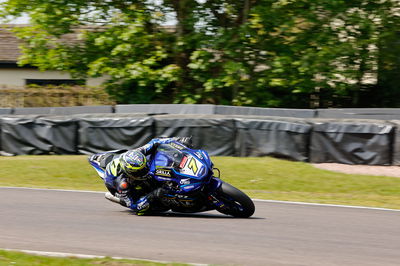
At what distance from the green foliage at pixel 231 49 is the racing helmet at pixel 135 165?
1207 centimetres

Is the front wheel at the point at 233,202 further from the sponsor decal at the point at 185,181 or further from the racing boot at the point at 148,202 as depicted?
the racing boot at the point at 148,202

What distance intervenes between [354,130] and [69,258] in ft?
34.2

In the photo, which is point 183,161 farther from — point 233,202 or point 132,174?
point 233,202

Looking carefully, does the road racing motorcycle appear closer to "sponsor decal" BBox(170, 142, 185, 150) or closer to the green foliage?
"sponsor decal" BBox(170, 142, 185, 150)

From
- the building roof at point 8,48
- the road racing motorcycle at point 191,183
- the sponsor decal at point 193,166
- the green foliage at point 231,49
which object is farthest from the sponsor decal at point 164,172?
the building roof at point 8,48

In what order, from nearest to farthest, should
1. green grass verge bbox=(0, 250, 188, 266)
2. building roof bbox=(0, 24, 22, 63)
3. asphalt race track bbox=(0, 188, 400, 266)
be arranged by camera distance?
1. green grass verge bbox=(0, 250, 188, 266)
2. asphalt race track bbox=(0, 188, 400, 266)
3. building roof bbox=(0, 24, 22, 63)

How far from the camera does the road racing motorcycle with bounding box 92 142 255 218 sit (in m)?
8.03

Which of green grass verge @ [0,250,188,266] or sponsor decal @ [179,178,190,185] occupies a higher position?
sponsor decal @ [179,178,190,185]

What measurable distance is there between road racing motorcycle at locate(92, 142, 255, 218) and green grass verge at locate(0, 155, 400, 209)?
3.13 metres

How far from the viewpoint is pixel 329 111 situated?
16.9m

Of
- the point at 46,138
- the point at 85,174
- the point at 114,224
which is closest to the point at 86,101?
the point at 46,138

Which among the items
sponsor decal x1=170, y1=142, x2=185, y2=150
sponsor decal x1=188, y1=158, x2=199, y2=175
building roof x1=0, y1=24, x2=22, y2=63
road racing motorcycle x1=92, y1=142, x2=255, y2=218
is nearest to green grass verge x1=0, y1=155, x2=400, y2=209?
road racing motorcycle x1=92, y1=142, x2=255, y2=218

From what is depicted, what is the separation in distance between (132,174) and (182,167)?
0.74m

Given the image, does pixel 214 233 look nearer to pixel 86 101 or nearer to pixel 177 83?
pixel 177 83
